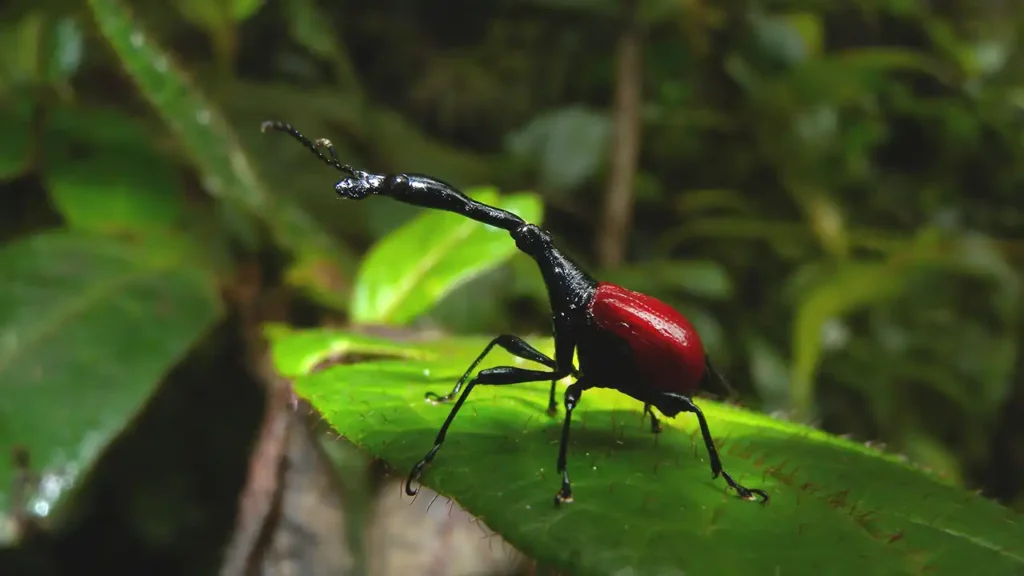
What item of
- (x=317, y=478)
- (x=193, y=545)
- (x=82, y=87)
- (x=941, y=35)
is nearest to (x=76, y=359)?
(x=317, y=478)

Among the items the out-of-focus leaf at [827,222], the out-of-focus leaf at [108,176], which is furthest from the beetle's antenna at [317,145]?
the out-of-focus leaf at [827,222]

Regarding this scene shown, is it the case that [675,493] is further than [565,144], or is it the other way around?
[565,144]

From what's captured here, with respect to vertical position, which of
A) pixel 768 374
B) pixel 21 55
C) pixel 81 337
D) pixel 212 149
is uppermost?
pixel 21 55

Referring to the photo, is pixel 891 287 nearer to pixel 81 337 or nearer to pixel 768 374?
pixel 768 374

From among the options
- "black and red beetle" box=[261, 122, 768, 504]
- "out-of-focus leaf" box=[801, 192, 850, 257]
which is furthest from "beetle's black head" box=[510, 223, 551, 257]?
"out-of-focus leaf" box=[801, 192, 850, 257]

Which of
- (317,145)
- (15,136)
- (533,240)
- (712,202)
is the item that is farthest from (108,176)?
(712,202)

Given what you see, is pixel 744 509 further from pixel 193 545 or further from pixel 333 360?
pixel 193 545

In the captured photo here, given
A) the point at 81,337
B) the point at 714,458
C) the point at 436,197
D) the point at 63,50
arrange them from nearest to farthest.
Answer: the point at 714,458 → the point at 436,197 → the point at 81,337 → the point at 63,50
